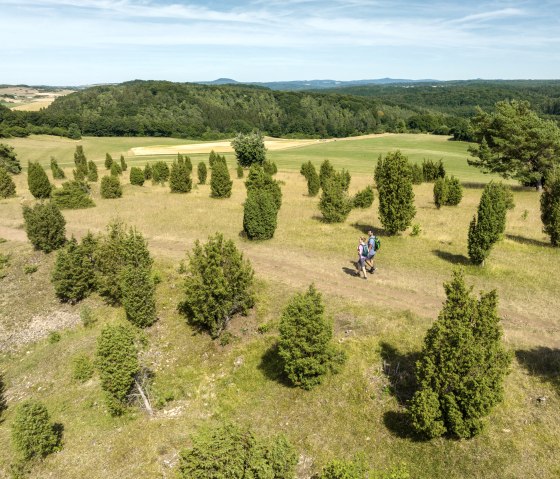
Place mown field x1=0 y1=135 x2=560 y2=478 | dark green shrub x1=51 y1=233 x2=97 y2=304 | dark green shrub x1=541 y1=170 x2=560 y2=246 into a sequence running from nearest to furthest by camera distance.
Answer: mown field x1=0 y1=135 x2=560 y2=478
dark green shrub x1=51 y1=233 x2=97 y2=304
dark green shrub x1=541 y1=170 x2=560 y2=246

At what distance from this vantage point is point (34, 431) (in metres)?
10.8

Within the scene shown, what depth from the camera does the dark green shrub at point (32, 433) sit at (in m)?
10.6

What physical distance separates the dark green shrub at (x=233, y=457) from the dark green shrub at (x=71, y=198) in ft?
106

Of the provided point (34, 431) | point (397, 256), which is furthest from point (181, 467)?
point (397, 256)

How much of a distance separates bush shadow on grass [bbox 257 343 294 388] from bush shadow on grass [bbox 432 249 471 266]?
1098 centimetres

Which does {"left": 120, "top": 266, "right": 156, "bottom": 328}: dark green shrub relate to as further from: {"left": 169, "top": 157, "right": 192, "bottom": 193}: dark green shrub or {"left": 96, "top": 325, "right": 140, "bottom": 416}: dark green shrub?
{"left": 169, "top": 157, "right": 192, "bottom": 193}: dark green shrub

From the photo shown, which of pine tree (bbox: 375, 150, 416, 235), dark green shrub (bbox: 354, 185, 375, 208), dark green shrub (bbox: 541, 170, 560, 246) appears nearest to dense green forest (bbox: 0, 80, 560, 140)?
dark green shrub (bbox: 354, 185, 375, 208)

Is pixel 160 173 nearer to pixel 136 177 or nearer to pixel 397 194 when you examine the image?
pixel 136 177

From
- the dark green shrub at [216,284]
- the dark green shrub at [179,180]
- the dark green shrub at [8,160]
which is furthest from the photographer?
the dark green shrub at [8,160]

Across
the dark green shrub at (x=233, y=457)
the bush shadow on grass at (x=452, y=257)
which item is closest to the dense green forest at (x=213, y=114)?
the bush shadow on grass at (x=452, y=257)

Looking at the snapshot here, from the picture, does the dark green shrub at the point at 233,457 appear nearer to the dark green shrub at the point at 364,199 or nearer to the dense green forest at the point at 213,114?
the dark green shrub at the point at 364,199

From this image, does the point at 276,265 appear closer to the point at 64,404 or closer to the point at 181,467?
the point at 64,404

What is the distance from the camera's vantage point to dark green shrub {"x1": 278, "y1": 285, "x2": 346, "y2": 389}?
1189cm

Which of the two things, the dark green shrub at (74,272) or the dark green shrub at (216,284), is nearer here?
the dark green shrub at (216,284)
